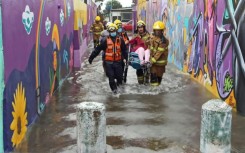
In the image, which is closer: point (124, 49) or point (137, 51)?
point (124, 49)

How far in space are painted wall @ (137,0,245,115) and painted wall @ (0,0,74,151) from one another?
3.88 meters

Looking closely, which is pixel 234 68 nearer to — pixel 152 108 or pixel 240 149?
pixel 152 108

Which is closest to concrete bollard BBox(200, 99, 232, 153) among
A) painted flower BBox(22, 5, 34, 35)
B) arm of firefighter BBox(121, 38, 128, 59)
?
painted flower BBox(22, 5, 34, 35)

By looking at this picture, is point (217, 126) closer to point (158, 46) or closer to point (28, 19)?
point (28, 19)

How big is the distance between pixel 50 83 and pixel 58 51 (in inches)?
60.7

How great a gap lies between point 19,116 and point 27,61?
1.06 meters

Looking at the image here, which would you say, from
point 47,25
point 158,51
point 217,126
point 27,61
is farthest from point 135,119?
point 158,51

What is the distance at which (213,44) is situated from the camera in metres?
10.2

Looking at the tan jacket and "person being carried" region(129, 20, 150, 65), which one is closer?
the tan jacket

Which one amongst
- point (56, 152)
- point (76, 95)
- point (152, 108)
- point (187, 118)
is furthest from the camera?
point (76, 95)

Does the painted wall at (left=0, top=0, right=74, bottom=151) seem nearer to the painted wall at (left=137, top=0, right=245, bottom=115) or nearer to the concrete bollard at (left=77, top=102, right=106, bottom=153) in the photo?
the concrete bollard at (left=77, top=102, right=106, bottom=153)

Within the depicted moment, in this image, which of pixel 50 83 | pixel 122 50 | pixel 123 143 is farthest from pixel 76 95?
pixel 123 143

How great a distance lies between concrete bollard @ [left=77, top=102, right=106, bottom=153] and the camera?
5516mm

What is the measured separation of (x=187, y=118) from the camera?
25.7 feet
